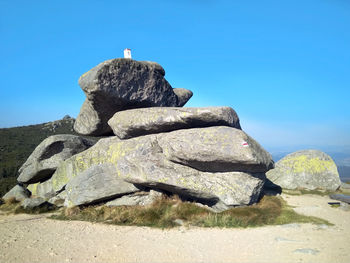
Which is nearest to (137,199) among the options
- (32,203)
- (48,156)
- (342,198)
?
(32,203)

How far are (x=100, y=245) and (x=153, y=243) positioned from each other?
1636 millimetres

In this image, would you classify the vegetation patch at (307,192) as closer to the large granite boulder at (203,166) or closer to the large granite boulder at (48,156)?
the large granite boulder at (203,166)

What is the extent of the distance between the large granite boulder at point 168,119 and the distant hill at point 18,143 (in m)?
12.7

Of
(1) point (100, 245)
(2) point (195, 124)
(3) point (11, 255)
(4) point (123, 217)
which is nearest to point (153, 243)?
(1) point (100, 245)

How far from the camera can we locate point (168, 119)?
11977 millimetres


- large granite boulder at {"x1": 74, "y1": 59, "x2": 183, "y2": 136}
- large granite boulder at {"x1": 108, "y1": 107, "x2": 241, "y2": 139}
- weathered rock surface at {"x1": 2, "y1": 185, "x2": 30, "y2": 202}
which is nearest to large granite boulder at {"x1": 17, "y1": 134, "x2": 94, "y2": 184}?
weathered rock surface at {"x1": 2, "y1": 185, "x2": 30, "y2": 202}

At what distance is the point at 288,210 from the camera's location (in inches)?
444

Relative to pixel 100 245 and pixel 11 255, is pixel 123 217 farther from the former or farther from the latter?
pixel 11 255

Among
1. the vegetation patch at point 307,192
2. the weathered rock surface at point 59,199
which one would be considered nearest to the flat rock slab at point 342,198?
the vegetation patch at point 307,192

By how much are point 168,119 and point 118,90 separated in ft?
10.4

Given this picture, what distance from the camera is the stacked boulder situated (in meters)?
10.9

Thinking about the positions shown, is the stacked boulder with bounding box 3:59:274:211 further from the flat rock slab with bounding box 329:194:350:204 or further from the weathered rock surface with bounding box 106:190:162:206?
the flat rock slab with bounding box 329:194:350:204

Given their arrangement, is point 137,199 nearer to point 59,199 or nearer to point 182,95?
point 59,199

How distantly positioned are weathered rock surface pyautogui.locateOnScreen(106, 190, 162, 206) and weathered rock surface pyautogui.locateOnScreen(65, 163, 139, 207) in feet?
0.79
